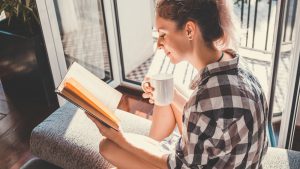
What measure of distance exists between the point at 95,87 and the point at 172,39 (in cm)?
39

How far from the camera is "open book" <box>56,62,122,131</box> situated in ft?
4.00

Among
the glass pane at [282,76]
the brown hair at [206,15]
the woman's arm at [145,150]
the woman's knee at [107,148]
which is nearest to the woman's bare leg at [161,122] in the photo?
the woman's arm at [145,150]

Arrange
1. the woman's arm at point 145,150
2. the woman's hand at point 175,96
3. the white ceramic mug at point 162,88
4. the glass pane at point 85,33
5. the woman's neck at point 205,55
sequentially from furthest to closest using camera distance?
the glass pane at point 85,33 < the woman's hand at point 175,96 < the white ceramic mug at point 162,88 < the woman's arm at point 145,150 < the woman's neck at point 205,55

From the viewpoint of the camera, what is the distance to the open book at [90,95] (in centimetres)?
122

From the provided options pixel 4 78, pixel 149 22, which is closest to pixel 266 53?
pixel 149 22

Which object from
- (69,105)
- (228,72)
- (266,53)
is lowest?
(266,53)

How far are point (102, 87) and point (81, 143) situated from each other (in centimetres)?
30

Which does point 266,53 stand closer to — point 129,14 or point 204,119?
point 129,14

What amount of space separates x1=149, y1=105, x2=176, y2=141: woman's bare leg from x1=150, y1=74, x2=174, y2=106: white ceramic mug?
100 millimetres

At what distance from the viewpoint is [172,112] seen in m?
1.66

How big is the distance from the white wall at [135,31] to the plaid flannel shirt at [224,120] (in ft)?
5.77

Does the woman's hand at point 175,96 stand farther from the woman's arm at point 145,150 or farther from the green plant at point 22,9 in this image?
the green plant at point 22,9

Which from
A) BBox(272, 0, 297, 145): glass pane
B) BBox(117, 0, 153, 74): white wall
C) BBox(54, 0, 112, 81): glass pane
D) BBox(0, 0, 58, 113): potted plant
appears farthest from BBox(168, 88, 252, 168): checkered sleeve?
BBox(117, 0, 153, 74): white wall

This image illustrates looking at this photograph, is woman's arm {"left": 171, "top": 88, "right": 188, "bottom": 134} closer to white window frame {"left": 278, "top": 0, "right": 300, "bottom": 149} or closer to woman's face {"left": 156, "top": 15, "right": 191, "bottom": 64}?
woman's face {"left": 156, "top": 15, "right": 191, "bottom": 64}
